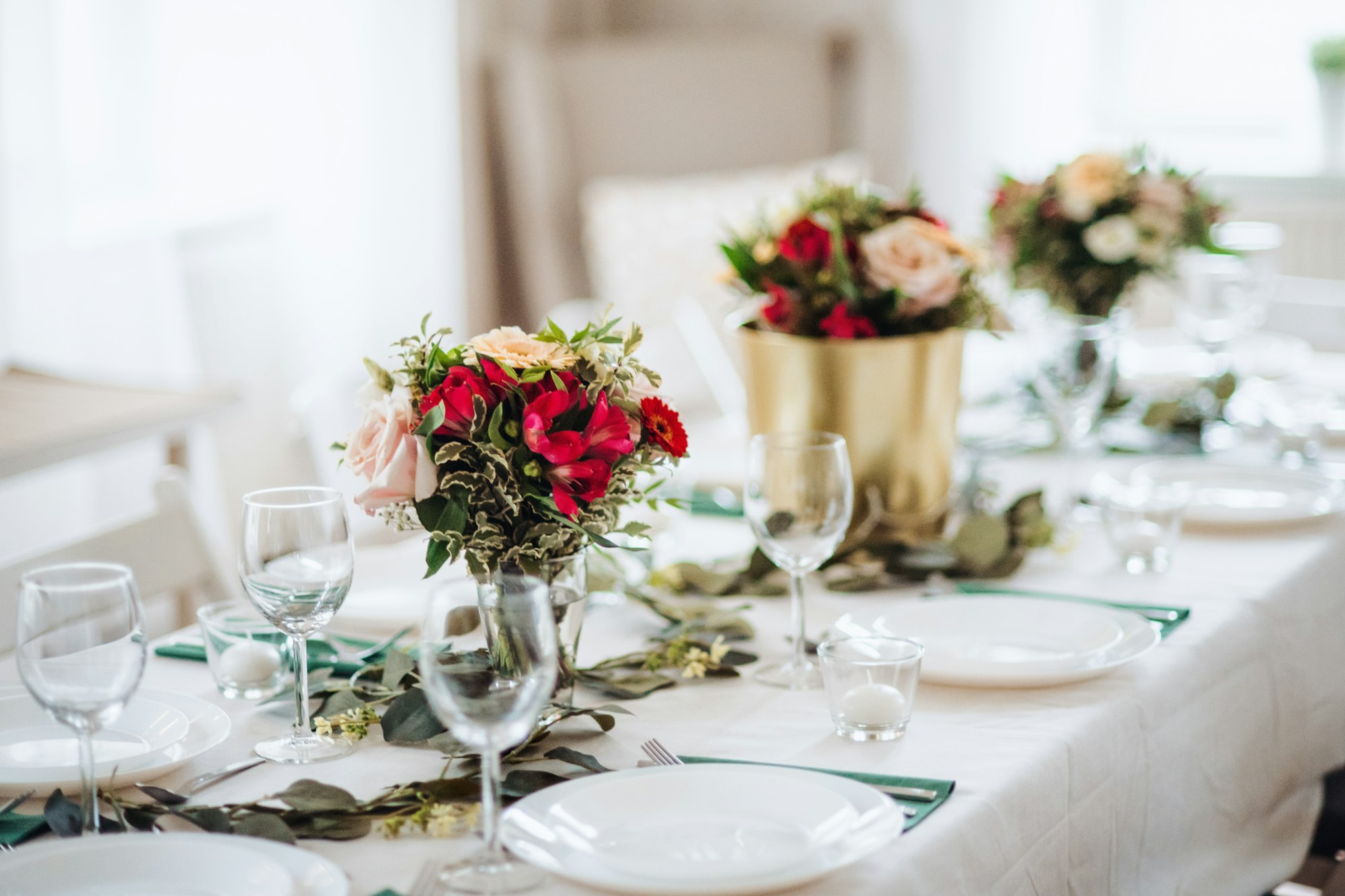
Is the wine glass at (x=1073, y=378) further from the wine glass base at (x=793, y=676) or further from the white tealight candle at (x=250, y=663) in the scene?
the white tealight candle at (x=250, y=663)

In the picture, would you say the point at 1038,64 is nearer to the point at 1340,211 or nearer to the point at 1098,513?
the point at 1340,211

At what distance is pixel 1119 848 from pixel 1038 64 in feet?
11.0

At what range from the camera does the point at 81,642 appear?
79 cm

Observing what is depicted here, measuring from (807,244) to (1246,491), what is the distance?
0.62 metres

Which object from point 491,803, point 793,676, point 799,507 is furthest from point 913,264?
point 491,803

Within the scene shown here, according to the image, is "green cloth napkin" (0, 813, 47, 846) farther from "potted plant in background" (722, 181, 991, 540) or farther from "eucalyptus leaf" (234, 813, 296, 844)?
"potted plant in background" (722, 181, 991, 540)

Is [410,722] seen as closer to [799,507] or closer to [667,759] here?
[667,759]

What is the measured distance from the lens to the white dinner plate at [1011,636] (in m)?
1.07

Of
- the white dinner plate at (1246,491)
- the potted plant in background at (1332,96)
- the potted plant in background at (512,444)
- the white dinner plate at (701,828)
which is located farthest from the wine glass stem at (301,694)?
the potted plant in background at (1332,96)

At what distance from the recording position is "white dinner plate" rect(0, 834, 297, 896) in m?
0.77

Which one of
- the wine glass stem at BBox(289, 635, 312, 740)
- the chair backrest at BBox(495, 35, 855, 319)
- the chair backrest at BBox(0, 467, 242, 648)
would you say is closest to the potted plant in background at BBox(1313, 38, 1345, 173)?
the chair backrest at BBox(495, 35, 855, 319)

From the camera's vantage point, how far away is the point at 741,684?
1.12 m

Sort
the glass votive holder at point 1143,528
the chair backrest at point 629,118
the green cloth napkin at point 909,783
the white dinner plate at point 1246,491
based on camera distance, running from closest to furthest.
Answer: the green cloth napkin at point 909,783 → the glass votive holder at point 1143,528 → the white dinner plate at point 1246,491 → the chair backrest at point 629,118

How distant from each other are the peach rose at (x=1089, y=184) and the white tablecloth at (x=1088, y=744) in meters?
0.62
